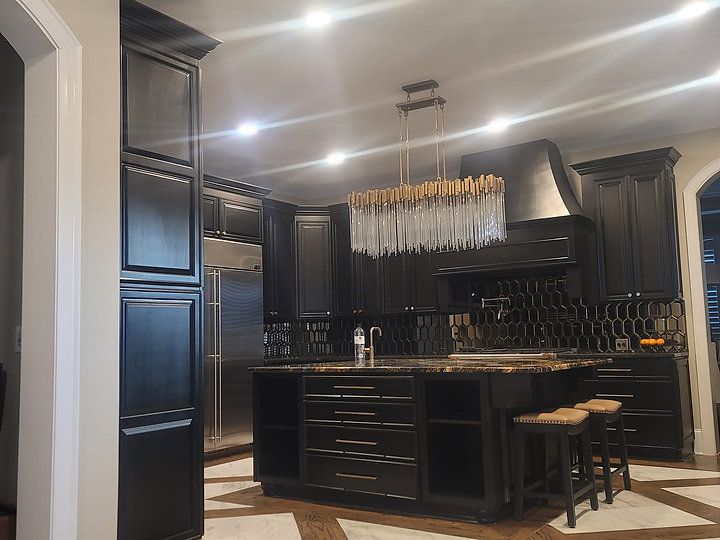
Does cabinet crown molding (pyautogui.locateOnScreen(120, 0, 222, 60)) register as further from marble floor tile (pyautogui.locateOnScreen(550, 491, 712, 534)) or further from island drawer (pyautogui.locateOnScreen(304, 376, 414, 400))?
marble floor tile (pyautogui.locateOnScreen(550, 491, 712, 534))

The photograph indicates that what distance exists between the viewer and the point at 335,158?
686 cm

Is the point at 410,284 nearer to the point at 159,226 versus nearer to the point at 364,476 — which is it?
the point at 364,476

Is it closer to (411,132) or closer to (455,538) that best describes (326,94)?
(411,132)

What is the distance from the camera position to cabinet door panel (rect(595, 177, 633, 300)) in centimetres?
601

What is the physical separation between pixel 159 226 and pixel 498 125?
11.4ft

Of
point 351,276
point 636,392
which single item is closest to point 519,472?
point 636,392

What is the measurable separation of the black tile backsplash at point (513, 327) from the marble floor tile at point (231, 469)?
1752 millimetres

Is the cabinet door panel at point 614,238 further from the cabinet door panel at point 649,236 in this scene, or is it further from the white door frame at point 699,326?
the white door frame at point 699,326

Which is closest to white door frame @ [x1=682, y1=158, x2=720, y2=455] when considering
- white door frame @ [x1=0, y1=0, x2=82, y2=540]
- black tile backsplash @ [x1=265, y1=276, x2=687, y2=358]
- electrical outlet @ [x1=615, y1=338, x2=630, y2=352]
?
black tile backsplash @ [x1=265, y1=276, x2=687, y2=358]

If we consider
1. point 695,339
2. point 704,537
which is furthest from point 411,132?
point 704,537

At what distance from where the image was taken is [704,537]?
350 cm

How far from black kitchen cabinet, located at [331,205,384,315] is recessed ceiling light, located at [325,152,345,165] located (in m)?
0.96

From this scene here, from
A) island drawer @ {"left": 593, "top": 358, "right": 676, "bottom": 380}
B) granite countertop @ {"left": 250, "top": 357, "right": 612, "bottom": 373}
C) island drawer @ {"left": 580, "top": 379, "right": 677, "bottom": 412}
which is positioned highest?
granite countertop @ {"left": 250, "top": 357, "right": 612, "bottom": 373}

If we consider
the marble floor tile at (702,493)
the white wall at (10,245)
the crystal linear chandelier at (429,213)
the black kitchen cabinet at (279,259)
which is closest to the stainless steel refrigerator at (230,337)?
the black kitchen cabinet at (279,259)
